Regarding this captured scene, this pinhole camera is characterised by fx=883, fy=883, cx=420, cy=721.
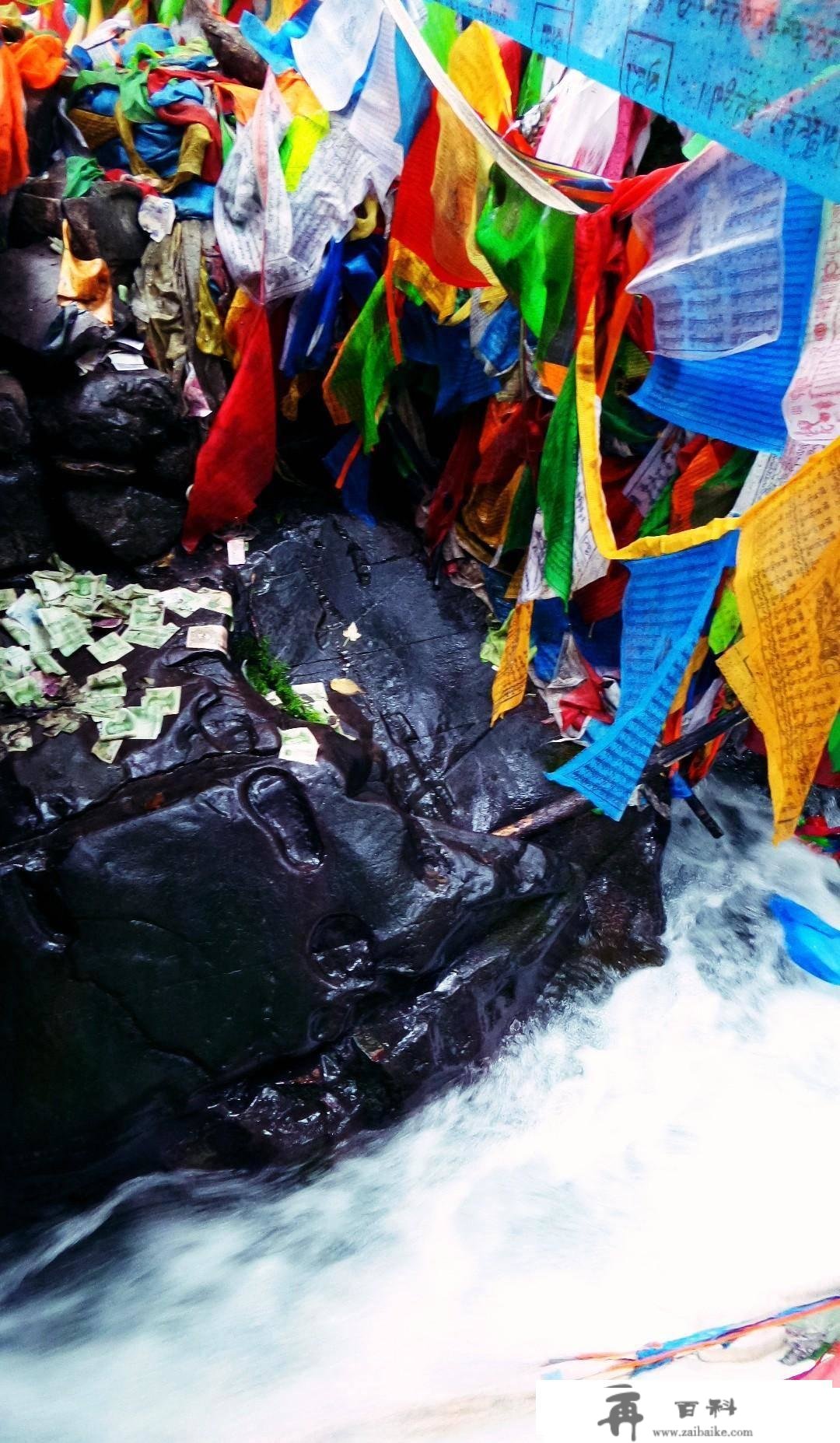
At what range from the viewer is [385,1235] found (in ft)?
9.72

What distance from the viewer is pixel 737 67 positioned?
4.55 feet

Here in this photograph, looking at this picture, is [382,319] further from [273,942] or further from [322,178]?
[273,942]

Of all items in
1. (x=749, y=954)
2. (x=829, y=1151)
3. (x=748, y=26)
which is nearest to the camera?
(x=748, y=26)

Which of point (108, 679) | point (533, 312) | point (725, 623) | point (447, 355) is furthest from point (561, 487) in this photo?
point (108, 679)

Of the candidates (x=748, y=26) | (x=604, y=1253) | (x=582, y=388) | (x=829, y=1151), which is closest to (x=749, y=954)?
(x=829, y=1151)

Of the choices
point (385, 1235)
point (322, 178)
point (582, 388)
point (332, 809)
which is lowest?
point (385, 1235)

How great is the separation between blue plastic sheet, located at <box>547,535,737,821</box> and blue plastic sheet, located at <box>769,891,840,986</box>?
4.77 feet

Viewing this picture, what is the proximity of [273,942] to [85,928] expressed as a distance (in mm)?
613

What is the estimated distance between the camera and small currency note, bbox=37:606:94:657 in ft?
12.0

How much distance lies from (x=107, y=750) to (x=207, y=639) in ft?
2.45

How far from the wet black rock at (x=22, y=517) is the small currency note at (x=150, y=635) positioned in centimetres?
63

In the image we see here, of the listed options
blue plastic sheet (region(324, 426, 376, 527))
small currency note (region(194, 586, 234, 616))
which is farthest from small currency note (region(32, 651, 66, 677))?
blue plastic sheet (region(324, 426, 376, 527))

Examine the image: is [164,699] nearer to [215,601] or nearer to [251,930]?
[215,601]

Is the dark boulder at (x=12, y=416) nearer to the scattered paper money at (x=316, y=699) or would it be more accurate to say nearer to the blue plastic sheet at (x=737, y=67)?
the scattered paper money at (x=316, y=699)
